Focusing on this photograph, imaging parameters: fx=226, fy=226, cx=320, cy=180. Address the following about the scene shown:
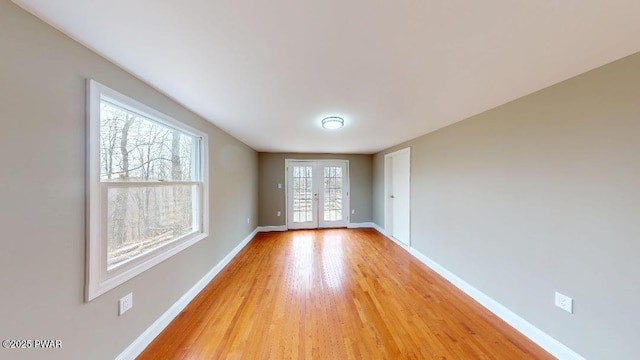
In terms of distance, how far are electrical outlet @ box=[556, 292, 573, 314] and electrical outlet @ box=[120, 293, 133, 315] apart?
329 centimetres

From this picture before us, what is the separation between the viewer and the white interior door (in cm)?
439

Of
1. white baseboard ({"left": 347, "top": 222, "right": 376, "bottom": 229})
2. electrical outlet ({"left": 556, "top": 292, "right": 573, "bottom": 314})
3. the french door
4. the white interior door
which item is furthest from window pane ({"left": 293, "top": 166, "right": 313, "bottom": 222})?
electrical outlet ({"left": 556, "top": 292, "right": 573, "bottom": 314})

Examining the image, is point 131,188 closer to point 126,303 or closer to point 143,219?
point 143,219

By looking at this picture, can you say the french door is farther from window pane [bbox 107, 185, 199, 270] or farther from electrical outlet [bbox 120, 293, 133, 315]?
electrical outlet [bbox 120, 293, 133, 315]

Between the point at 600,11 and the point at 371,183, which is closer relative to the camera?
the point at 600,11

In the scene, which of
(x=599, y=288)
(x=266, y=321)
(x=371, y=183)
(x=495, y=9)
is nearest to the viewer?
(x=495, y=9)

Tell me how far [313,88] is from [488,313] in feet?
9.18

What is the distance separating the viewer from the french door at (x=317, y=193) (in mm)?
6035

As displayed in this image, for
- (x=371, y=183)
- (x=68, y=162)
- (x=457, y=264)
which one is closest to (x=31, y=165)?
(x=68, y=162)

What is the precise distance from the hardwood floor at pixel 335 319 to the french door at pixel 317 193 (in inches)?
99.6

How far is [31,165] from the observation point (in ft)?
3.63

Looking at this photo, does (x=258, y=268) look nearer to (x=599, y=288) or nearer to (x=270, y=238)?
(x=270, y=238)

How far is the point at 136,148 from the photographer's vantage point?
1.84 m

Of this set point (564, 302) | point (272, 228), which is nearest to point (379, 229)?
point (272, 228)
